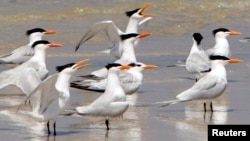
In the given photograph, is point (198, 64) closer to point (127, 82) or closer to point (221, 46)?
point (221, 46)

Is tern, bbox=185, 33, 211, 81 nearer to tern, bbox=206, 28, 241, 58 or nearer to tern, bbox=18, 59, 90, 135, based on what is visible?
tern, bbox=206, 28, 241, 58

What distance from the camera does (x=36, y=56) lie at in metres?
10.0

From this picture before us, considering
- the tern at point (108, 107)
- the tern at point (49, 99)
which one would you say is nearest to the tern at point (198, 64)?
the tern at point (108, 107)

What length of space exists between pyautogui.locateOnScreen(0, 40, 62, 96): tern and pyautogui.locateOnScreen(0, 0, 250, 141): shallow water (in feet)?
0.73

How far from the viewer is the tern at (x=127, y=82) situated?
31.0ft

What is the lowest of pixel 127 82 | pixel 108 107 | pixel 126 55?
pixel 108 107

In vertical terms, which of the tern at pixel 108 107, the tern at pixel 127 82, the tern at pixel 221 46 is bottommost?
the tern at pixel 108 107

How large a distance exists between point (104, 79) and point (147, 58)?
11.2ft

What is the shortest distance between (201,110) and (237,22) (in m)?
9.22

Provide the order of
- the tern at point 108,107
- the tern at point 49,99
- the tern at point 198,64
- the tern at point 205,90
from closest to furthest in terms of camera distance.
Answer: the tern at point 49,99 → the tern at point 108,107 → the tern at point 205,90 → the tern at point 198,64

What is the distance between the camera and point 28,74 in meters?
8.95

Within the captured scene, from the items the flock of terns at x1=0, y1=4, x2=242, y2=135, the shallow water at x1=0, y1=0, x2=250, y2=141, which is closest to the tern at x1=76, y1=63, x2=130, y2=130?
the flock of terns at x1=0, y1=4, x2=242, y2=135

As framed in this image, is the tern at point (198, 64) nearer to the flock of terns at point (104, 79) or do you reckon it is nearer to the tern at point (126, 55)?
the flock of terns at point (104, 79)

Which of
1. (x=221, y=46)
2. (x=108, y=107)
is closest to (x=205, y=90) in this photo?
(x=108, y=107)
